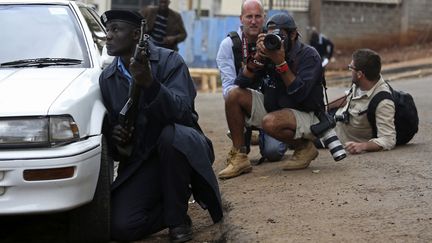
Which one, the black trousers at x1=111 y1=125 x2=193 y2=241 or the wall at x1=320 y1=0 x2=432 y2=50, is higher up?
the wall at x1=320 y1=0 x2=432 y2=50

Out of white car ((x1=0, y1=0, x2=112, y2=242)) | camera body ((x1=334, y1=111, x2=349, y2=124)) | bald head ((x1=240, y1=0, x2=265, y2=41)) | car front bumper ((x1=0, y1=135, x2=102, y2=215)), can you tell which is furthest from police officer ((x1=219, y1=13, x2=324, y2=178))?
car front bumper ((x1=0, y1=135, x2=102, y2=215))

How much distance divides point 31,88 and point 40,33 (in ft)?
3.57

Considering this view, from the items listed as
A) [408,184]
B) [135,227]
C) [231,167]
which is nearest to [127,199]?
[135,227]

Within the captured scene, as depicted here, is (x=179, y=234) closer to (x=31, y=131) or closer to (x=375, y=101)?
(x=31, y=131)

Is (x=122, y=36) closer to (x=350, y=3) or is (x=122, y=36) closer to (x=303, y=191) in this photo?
(x=303, y=191)

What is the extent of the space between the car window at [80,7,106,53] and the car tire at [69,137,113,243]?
4.21 feet

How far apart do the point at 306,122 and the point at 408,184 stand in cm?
91

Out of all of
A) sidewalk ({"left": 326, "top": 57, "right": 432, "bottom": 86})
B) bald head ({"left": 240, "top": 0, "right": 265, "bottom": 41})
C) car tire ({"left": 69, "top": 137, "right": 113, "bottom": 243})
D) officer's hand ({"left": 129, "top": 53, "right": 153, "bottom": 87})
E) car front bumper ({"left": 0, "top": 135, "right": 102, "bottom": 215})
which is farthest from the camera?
sidewalk ({"left": 326, "top": 57, "right": 432, "bottom": 86})

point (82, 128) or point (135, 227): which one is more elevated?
point (82, 128)

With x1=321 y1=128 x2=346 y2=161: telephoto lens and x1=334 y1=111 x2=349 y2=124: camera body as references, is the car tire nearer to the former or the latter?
x1=321 y1=128 x2=346 y2=161: telephoto lens

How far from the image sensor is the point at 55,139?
157 inches

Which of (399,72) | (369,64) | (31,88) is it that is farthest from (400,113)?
(399,72)

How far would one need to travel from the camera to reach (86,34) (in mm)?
5219

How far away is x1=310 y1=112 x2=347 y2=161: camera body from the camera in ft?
18.3
